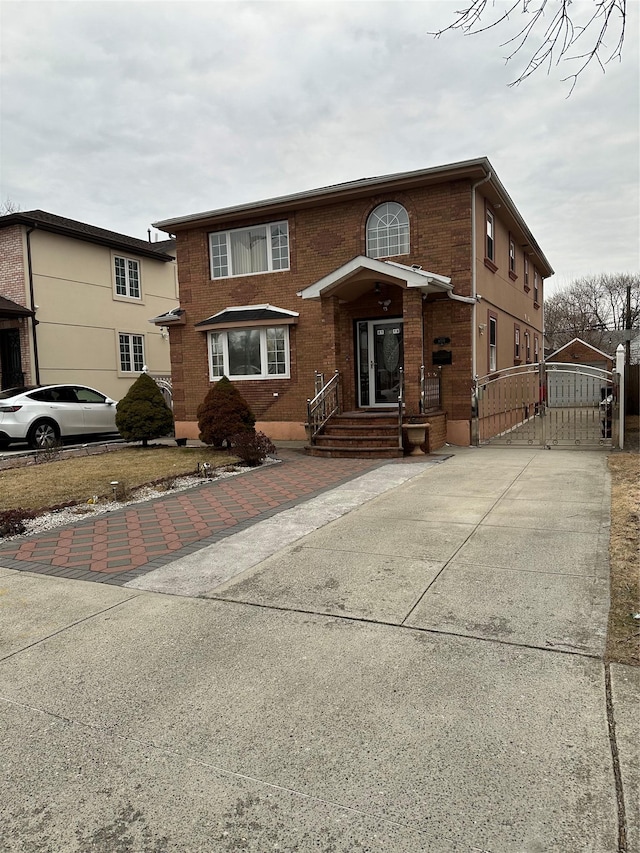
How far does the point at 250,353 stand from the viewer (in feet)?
50.2

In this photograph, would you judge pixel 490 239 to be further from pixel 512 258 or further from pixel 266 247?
pixel 266 247

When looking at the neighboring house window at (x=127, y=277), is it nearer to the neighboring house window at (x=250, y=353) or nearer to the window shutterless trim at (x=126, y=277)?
the window shutterless trim at (x=126, y=277)

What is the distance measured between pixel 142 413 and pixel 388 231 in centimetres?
710

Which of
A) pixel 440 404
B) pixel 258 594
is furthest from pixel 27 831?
pixel 440 404

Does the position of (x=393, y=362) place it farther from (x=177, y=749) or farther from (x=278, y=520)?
(x=177, y=749)

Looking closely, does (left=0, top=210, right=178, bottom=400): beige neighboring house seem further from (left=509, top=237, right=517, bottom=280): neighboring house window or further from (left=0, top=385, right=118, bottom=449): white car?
(left=509, top=237, right=517, bottom=280): neighboring house window

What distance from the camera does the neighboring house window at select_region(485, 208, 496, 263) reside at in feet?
46.9

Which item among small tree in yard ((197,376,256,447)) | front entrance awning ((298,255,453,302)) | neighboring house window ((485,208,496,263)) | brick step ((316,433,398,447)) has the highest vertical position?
neighboring house window ((485,208,496,263))

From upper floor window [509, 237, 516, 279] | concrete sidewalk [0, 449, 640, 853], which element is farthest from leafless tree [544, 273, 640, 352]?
concrete sidewalk [0, 449, 640, 853]

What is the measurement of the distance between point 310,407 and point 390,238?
4567mm

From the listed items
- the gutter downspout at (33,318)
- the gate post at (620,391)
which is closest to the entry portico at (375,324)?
the gate post at (620,391)

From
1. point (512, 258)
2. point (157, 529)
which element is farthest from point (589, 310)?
point (157, 529)

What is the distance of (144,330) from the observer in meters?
23.0

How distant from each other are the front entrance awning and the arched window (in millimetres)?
975
